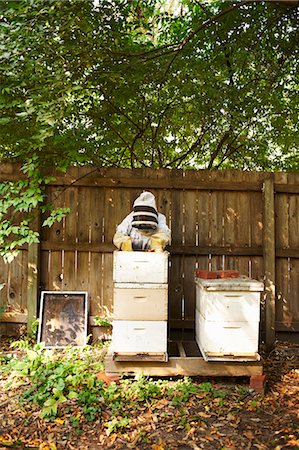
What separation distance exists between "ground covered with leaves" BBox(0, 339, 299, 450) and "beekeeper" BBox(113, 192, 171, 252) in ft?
4.44

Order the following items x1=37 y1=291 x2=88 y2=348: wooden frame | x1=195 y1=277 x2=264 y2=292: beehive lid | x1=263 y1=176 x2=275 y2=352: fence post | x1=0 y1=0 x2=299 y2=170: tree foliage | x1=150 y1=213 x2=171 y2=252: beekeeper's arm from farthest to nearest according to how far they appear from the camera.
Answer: x1=263 y1=176 x2=275 y2=352: fence post < x1=37 y1=291 x2=88 y2=348: wooden frame < x1=150 y1=213 x2=171 y2=252: beekeeper's arm < x1=0 y1=0 x2=299 y2=170: tree foliage < x1=195 y1=277 x2=264 y2=292: beehive lid

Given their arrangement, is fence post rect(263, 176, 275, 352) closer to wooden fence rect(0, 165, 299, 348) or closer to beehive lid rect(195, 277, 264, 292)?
wooden fence rect(0, 165, 299, 348)

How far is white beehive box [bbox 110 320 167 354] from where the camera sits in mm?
3832

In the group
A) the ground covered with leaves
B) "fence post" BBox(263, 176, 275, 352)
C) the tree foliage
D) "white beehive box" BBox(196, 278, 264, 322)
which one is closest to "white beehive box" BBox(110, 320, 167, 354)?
the ground covered with leaves

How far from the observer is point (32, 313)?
4.99 meters

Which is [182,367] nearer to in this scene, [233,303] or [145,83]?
[233,303]

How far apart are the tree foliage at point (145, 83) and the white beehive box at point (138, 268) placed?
4.91 feet

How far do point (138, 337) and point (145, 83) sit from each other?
350cm

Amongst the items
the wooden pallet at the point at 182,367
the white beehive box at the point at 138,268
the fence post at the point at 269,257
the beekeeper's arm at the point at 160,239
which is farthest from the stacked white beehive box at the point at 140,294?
the fence post at the point at 269,257

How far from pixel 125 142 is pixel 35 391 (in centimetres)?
422

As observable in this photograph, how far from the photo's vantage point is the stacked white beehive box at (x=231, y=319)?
12.4ft

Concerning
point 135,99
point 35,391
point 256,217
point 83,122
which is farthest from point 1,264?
point 256,217

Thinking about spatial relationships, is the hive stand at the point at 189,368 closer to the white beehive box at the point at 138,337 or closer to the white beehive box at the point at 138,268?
the white beehive box at the point at 138,337

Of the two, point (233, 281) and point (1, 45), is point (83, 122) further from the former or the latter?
point (233, 281)
